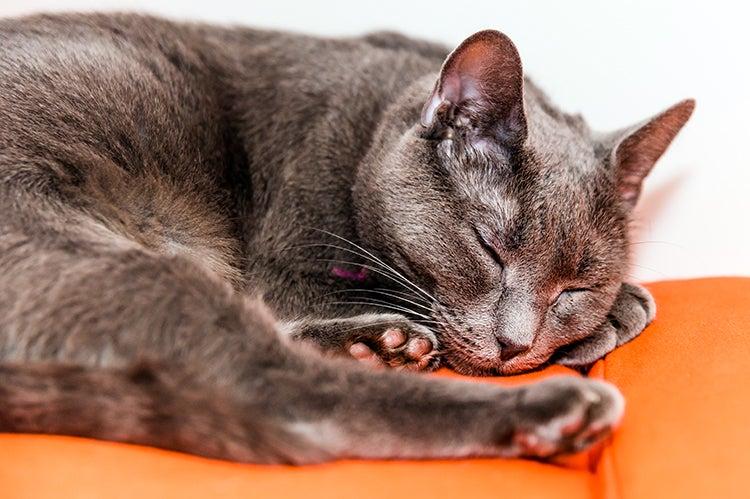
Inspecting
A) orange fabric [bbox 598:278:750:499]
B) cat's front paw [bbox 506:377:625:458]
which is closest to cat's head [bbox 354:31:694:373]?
orange fabric [bbox 598:278:750:499]

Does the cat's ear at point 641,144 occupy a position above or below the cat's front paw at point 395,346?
above

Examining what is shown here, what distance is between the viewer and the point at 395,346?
129 cm

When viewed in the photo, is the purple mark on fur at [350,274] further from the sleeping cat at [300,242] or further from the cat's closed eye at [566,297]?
the cat's closed eye at [566,297]

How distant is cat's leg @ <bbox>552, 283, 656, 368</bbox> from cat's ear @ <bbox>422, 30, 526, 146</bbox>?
39cm

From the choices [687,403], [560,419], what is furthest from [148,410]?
[687,403]

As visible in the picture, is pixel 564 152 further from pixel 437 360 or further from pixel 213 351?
pixel 213 351

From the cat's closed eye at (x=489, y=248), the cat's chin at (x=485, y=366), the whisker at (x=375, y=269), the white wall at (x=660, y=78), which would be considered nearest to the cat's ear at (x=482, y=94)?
the cat's closed eye at (x=489, y=248)

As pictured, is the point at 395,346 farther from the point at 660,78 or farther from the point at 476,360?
the point at 660,78

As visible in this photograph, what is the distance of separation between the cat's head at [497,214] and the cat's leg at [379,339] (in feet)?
0.15

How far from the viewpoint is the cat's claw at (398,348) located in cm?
129

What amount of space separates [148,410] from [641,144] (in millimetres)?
1021

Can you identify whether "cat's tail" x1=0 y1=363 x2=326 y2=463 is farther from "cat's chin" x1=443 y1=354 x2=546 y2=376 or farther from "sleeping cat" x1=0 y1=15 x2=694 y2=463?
"cat's chin" x1=443 y1=354 x2=546 y2=376

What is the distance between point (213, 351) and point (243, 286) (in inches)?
17.8

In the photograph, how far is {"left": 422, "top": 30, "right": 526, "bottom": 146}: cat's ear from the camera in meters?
1.26
